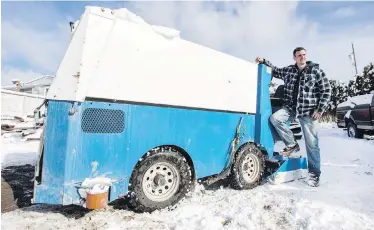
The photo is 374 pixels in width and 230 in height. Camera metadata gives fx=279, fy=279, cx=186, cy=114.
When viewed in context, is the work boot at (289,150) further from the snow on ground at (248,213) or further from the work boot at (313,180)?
the snow on ground at (248,213)

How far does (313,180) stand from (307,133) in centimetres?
72

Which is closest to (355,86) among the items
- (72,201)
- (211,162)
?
(211,162)

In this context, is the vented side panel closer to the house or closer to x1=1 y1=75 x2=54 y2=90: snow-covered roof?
the house

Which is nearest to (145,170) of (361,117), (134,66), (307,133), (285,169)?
(134,66)

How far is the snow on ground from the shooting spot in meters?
2.69

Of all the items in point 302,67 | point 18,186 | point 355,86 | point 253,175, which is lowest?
point 18,186

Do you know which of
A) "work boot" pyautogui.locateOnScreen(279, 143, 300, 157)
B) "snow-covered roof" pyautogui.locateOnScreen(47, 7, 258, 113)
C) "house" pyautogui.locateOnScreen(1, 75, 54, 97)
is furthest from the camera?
"house" pyautogui.locateOnScreen(1, 75, 54, 97)

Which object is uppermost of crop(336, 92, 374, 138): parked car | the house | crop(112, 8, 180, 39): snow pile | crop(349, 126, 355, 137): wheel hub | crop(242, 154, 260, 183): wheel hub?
the house

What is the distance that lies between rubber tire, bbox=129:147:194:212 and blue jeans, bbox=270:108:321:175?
1833 mm

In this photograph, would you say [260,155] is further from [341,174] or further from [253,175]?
[341,174]


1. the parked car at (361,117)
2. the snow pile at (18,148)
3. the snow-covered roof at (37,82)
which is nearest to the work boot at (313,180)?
the snow pile at (18,148)

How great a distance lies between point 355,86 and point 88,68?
94.5ft

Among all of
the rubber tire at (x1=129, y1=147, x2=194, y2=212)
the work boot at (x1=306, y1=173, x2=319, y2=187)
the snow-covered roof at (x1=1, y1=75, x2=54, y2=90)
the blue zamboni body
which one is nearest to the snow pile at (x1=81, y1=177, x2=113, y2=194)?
the blue zamboni body

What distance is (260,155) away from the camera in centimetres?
429
